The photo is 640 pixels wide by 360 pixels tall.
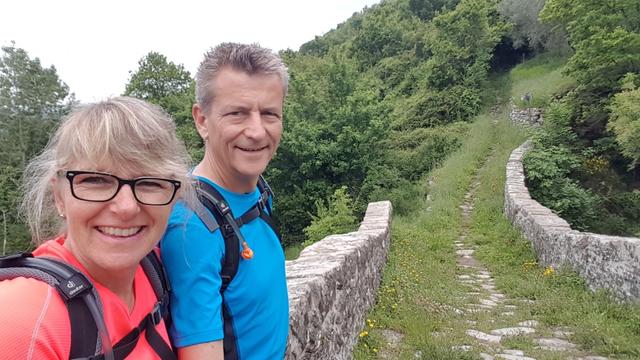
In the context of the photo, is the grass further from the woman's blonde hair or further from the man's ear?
the woman's blonde hair

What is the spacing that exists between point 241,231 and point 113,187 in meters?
0.59

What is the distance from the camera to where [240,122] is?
175 cm

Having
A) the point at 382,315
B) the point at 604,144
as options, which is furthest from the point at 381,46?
the point at 382,315

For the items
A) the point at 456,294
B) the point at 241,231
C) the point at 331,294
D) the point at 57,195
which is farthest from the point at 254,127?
the point at 456,294

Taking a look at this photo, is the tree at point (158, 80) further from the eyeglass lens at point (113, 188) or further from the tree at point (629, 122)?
the eyeglass lens at point (113, 188)

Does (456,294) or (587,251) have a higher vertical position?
(587,251)

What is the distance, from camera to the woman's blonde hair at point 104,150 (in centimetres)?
122

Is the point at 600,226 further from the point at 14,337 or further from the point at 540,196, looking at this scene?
the point at 14,337

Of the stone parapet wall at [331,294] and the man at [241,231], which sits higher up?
the man at [241,231]

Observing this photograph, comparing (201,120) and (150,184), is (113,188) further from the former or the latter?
(201,120)

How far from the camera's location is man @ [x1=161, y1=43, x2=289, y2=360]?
1440mm

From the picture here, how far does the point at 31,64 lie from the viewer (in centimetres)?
2994

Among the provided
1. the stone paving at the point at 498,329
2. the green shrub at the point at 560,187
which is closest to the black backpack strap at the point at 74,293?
the stone paving at the point at 498,329

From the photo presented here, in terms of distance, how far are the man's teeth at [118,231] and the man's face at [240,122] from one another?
0.56 m
